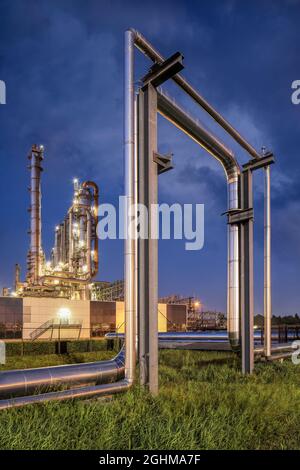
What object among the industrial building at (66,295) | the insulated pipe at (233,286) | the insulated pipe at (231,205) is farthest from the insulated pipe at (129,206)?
the industrial building at (66,295)

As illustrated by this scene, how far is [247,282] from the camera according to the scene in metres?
10.1

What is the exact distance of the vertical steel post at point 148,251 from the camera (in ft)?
21.3

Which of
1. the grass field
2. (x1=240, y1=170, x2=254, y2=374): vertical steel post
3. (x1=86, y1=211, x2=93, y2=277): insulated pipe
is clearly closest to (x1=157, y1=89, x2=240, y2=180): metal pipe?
(x1=240, y1=170, x2=254, y2=374): vertical steel post

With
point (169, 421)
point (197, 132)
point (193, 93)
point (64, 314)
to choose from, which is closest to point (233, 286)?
point (197, 132)

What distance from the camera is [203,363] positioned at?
11.6m

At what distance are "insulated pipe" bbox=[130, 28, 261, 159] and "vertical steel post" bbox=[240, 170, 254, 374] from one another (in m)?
0.88

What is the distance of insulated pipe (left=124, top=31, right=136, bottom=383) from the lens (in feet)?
20.8

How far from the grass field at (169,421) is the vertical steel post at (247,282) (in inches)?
86.9

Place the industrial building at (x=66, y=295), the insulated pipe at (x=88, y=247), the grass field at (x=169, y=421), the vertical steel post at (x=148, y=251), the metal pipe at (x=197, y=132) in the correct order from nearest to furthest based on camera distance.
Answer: the grass field at (x=169, y=421) < the vertical steel post at (x=148, y=251) < the metal pipe at (x=197, y=132) < the industrial building at (x=66, y=295) < the insulated pipe at (x=88, y=247)

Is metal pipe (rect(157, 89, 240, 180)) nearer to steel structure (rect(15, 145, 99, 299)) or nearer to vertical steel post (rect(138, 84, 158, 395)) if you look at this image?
vertical steel post (rect(138, 84, 158, 395))

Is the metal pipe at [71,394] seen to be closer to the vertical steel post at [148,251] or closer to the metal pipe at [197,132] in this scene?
the vertical steel post at [148,251]
